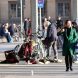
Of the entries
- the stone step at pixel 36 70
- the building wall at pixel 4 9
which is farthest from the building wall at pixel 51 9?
the stone step at pixel 36 70

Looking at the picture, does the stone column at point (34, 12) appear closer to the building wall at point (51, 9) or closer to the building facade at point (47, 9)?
the building facade at point (47, 9)

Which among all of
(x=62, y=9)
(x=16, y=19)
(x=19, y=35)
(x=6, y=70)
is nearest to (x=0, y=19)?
(x=16, y=19)

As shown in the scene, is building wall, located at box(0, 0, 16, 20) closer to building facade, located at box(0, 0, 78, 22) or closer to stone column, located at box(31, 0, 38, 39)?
building facade, located at box(0, 0, 78, 22)

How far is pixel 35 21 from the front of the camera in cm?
2123

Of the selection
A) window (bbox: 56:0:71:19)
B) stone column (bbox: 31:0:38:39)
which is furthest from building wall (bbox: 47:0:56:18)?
stone column (bbox: 31:0:38:39)

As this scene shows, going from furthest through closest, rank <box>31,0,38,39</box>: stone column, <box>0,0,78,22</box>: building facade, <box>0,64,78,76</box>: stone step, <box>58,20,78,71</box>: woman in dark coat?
<box>0,0,78,22</box>: building facade < <box>31,0,38,39</box>: stone column < <box>0,64,78,76</box>: stone step < <box>58,20,78,71</box>: woman in dark coat

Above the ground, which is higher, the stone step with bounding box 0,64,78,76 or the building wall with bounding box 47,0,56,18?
the building wall with bounding box 47,0,56,18

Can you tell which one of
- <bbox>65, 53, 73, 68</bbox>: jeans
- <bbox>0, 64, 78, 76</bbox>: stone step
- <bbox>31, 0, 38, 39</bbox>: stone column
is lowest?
<bbox>0, 64, 78, 76</bbox>: stone step

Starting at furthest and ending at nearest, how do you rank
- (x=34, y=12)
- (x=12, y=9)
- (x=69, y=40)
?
(x=12, y=9)
(x=34, y=12)
(x=69, y=40)

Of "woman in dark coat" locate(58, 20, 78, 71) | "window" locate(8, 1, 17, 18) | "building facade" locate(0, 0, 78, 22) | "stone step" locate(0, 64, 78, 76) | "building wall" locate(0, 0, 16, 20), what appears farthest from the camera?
"window" locate(8, 1, 17, 18)

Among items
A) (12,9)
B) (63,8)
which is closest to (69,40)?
(63,8)

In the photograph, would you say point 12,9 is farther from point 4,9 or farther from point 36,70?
point 36,70

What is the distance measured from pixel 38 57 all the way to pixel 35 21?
2.20 metres

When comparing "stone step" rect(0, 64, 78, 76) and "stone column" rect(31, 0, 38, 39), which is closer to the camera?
"stone step" rect(0, 64, 78, 76)
